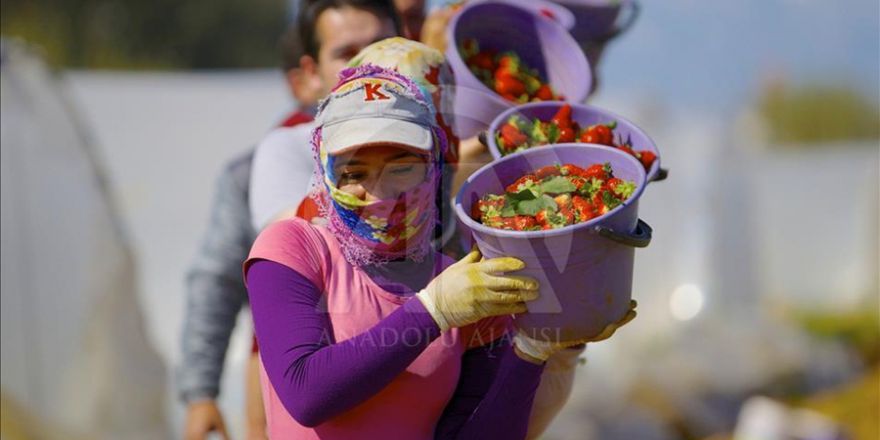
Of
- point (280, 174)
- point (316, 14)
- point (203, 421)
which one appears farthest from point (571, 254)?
point (203, 421)

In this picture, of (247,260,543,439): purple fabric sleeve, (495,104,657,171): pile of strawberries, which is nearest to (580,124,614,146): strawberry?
(495,104,657,171): pile of strawberries

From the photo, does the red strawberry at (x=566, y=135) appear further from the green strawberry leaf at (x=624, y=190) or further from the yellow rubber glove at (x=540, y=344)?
the yellow rubber glove at (x=540, y=344)

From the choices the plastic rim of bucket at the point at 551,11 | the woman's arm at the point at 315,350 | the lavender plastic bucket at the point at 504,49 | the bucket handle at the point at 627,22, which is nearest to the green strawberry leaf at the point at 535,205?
the woman's arm at the point at 315,350

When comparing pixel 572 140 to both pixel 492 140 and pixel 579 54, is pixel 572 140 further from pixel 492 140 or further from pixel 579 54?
pixel 579 54

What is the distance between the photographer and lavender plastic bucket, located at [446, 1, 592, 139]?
86.3 inches

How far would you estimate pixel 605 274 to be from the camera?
5.77 feet

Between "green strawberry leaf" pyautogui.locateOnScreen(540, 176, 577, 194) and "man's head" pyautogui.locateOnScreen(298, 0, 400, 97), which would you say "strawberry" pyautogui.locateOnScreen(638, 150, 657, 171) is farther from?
"man's head" pyautogui.locateOnScreen(298, 0, 400, 97)

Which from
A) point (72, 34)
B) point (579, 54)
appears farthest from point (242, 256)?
point (72, 34)

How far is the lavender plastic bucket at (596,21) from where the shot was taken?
8.59ft

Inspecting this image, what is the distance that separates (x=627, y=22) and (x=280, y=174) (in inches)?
36.8

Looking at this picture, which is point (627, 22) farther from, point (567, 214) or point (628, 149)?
point (567, 214)

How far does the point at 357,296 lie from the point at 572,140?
0.49 metres

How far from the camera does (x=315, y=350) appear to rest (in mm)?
1647

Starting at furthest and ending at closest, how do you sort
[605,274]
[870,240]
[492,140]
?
[870,240], [492,140], [605,274]
